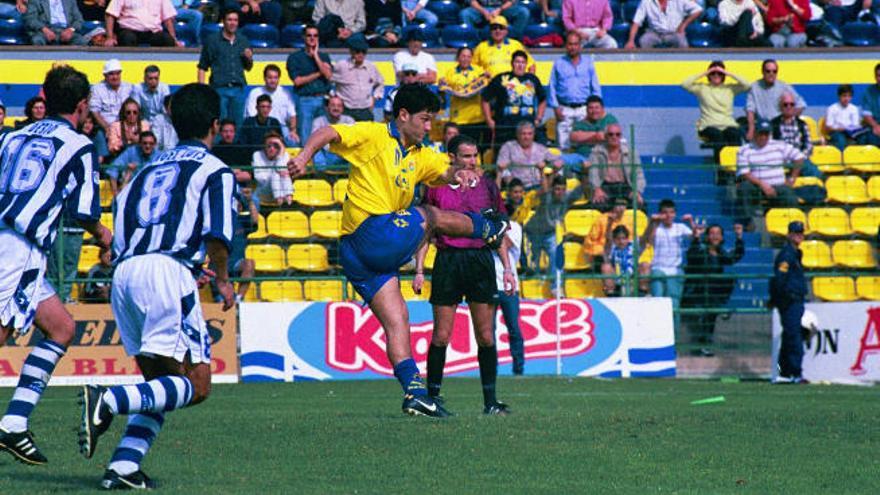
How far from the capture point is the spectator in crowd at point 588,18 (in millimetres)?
23500

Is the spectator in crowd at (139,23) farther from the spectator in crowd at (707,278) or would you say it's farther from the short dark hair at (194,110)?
the short dark hair at (194,110)

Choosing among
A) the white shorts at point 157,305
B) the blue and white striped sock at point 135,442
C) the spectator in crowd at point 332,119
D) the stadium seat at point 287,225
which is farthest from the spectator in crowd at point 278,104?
the blue and white striped sock at point 135,442

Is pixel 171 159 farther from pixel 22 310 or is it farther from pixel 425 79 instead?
pixel 425 79

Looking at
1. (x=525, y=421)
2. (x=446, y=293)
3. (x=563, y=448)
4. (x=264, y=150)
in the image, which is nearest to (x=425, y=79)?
(x=264, y=150)

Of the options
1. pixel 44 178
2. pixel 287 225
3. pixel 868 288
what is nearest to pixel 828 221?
pixel 868 288

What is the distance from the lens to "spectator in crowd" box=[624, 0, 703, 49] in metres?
24.1

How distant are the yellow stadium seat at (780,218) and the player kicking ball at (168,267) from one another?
45.6 ft

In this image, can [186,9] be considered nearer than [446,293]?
No

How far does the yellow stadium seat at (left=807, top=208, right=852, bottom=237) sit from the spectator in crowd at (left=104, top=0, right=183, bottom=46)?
10061 millimetres

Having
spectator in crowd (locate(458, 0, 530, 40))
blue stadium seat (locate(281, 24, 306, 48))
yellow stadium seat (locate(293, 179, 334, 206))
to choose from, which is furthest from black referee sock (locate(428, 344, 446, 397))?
blue stadium seat (locate(281, 24, 306, 48))

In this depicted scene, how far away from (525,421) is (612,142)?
10132mm

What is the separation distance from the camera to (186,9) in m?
24.0

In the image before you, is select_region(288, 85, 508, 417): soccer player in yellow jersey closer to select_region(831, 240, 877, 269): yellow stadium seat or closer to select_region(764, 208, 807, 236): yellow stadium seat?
select_region(764, 208, 807, 236): yellow stadium seat

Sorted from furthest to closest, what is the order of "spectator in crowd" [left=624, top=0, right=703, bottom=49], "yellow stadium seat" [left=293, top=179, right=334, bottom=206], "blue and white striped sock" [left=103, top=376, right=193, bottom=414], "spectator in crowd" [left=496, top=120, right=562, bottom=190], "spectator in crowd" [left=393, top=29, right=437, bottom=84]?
"spectator in crowd" [left=624, top=0, right=703, bottom=49], "spectator in crowd" [left=393, top=29, right=437, bottom=84], "spectator in crowd" [left=496, top=120, right=562, bottom=190], "yellow stadium seat" [left=293, top=179, right=334, bottom=206], "blue and white striped sock" [left=103, top=376, right=193, bottom=414]
